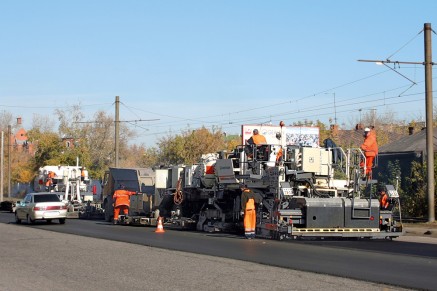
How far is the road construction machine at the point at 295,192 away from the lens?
20359mm

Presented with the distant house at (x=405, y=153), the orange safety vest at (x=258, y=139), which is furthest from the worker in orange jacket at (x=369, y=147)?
the distant house at (x=405, y=153)

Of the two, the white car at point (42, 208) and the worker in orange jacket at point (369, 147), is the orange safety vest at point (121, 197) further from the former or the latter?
the worker in orange jacket at point (369, 147)

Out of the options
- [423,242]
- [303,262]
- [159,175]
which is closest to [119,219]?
[159,175]

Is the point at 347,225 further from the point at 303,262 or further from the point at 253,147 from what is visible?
the point at 303,262

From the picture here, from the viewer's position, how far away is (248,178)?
2286cm

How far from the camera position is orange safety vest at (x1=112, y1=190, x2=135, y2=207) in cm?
3139

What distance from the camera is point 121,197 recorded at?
31.5m

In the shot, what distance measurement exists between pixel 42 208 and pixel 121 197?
3.56 m

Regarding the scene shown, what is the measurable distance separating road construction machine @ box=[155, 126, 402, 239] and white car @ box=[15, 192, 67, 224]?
8.18m

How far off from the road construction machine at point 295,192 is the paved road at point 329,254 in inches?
24.2

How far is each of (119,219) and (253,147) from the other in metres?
10.3

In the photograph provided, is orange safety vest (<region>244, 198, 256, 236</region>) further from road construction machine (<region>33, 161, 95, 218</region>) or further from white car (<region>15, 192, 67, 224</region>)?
road construction machine (<region>33, 161, 95, 218</region>)

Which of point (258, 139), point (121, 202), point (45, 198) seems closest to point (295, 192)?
point (258, 139)

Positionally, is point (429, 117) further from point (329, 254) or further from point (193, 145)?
point (193, 145)
